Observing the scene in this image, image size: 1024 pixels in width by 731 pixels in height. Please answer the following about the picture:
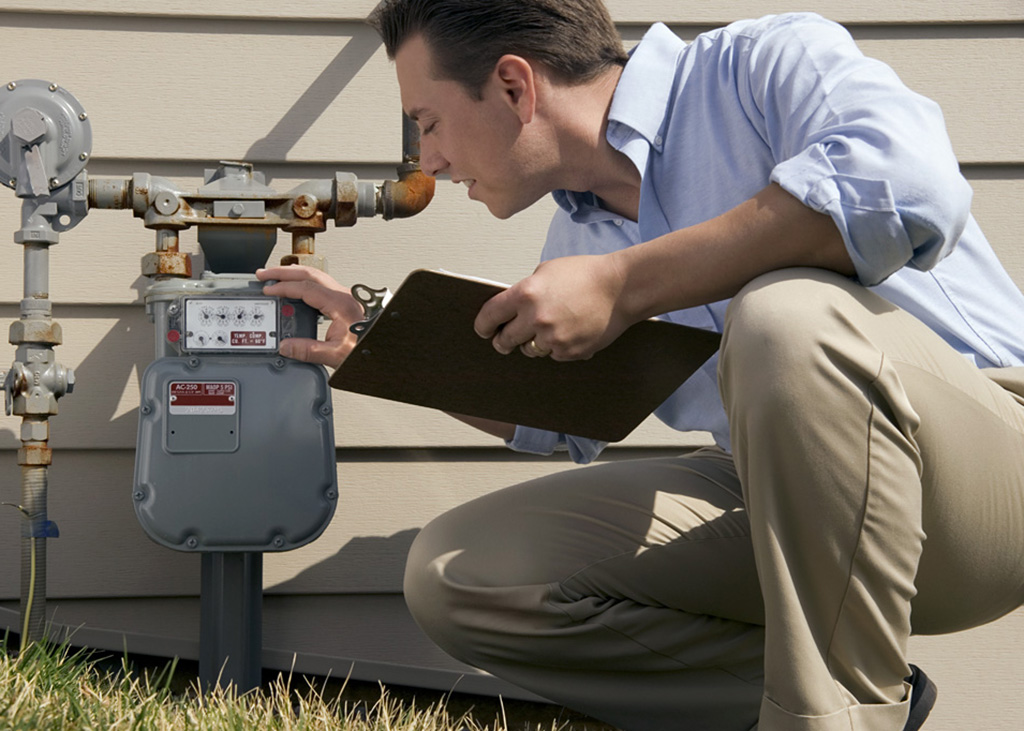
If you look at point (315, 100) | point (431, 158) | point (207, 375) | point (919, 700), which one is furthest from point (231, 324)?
point (919, 700)

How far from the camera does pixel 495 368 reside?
4.63 ft

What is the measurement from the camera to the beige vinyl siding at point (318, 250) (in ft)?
6.73

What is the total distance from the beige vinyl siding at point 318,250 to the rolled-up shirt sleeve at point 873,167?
96cm

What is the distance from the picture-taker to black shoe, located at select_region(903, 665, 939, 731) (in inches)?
53.6

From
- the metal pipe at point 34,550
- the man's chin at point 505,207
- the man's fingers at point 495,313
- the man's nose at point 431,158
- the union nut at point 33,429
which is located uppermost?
the man's nose at point 431,158

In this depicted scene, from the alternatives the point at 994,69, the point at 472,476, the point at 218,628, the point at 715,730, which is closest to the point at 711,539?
the point at 715,730

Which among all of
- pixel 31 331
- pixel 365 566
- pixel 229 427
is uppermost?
pixel 31 331

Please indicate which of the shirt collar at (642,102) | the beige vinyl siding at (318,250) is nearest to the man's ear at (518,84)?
the shirt collar at (642,102)

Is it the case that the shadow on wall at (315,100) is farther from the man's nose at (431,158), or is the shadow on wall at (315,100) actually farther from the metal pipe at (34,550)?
the metal pipe at (34,550)

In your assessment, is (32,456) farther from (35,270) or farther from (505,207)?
(505,207)

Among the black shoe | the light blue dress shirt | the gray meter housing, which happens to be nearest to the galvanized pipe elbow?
the gray meter housing

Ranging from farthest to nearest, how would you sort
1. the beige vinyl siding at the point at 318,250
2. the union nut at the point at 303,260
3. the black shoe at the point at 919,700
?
the beige vinyl siding at the point at 318,250 → the union nut at the point at 303,260 → the black shoe at the point at 919,700

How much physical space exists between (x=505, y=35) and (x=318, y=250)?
745mm

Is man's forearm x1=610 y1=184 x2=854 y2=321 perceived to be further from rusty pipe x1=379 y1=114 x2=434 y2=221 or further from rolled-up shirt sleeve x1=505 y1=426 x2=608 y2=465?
rusty pipe x1=379 y1=114 x2=434 y2=221
